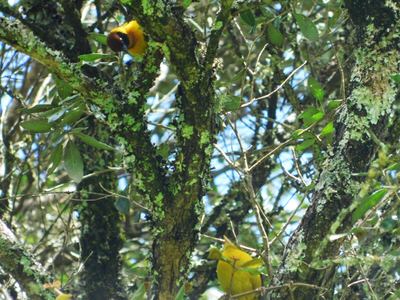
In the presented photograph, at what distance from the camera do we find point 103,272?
10.6 feet

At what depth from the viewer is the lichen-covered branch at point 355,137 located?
2.06m

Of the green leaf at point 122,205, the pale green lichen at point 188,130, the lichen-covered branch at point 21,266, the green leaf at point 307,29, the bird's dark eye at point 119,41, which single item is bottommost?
the lichen-covered branch at point 21,266

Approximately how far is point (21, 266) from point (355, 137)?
960 mm

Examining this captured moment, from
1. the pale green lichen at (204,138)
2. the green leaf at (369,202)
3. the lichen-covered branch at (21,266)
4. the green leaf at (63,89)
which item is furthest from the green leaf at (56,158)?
the green leaf at (369,202)

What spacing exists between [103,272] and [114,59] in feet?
3.13

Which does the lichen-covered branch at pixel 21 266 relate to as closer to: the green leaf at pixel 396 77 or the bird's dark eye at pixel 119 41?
the bird's dark eye at pixel 119 41

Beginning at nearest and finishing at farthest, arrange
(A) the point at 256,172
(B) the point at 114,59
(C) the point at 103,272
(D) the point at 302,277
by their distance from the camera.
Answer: (D) the point at 302,277, (B) the point at 114,59, (C) the point at 103,272, (A) the point at 256,172

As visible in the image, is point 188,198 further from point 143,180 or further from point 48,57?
point 48,57

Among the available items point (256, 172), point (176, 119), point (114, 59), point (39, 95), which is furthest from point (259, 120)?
point (176, 119)

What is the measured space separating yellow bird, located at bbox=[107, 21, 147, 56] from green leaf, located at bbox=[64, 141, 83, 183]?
13.2 inches

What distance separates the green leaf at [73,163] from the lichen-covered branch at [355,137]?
748mm

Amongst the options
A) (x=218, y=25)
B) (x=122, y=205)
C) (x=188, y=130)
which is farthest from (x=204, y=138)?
(x=122, y=205)

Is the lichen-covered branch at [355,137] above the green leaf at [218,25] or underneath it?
underneath

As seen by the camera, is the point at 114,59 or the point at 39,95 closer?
the point at 114,59
